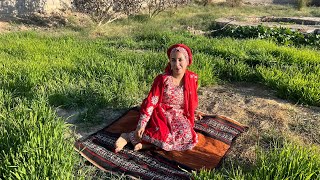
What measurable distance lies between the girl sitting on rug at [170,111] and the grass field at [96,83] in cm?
57

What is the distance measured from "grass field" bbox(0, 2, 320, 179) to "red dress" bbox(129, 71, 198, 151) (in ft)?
1.86

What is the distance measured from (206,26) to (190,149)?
802cm

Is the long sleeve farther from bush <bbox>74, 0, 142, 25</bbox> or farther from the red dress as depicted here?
bush <bbox>74, 0, 142, 25</bbox>

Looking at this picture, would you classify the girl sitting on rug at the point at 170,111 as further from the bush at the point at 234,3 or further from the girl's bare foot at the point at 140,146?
the bush at the point at 234,3

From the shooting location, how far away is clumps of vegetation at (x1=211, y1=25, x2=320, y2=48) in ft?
27.9

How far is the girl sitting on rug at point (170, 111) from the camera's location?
350 centimetres

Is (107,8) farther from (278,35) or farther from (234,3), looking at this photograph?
(234,3)

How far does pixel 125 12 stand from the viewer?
11578 mm

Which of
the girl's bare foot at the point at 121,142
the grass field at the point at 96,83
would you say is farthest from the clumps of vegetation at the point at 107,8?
the girl's bare foot at the point at 121,142

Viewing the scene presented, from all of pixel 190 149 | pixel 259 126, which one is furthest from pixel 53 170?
pixel 259 126

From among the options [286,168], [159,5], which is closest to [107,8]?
[159,5]

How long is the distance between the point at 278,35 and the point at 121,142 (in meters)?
6.63

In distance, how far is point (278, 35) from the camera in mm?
8875

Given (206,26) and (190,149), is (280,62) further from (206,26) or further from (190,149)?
(206,26)
